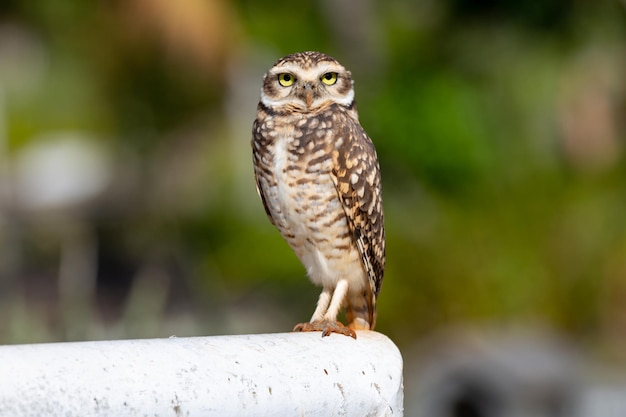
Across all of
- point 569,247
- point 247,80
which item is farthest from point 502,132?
point 247,80

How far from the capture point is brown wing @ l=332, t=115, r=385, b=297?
4660 millimetres

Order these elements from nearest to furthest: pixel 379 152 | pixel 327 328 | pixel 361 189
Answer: pixel 327 328
pixel 361 189
pixel 379 152

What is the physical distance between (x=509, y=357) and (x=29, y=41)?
41.6 ft

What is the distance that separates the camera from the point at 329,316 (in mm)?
4660

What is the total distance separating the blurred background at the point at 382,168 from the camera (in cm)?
1091

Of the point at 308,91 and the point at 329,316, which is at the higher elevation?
the point at 308,91

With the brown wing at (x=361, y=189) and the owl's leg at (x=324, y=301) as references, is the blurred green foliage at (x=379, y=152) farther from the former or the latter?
the brown wing at (x=361, y=189)

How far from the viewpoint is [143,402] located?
277 centimetres

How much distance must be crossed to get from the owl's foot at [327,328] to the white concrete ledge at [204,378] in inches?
13.5

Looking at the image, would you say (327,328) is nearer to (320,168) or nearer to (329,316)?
(329,316)

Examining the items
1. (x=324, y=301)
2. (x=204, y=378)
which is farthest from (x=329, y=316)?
(x=204, y=378)

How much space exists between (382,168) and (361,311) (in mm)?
7565

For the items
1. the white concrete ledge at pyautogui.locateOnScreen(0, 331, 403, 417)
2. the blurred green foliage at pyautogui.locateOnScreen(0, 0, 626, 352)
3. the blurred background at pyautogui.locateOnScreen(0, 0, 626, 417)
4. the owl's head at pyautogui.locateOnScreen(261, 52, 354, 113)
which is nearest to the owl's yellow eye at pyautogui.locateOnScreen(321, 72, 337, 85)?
the owl's head at pyautogui.locateOnScreen(261, 52, 354, 113)

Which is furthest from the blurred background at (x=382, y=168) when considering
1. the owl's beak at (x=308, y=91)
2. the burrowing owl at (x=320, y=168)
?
the owl's beak at (x=308, y=91)
